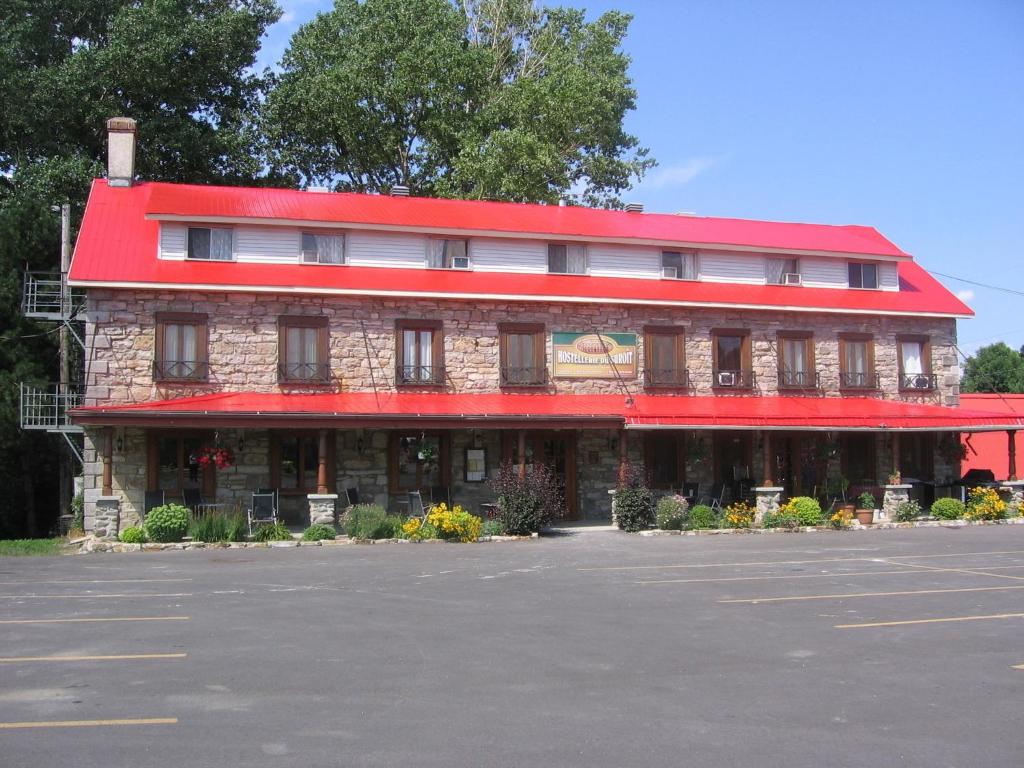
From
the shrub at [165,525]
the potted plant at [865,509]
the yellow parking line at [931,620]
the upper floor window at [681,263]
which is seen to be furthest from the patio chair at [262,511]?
the potted plant at [865,509]

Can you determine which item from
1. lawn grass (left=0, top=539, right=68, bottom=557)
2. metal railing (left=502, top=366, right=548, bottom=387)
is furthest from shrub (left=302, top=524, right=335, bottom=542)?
metal railing (left=502, top=366, right=548, bottom=387)

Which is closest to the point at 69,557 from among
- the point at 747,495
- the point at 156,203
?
the point at 156,203

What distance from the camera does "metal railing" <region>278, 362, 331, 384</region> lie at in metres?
23.0

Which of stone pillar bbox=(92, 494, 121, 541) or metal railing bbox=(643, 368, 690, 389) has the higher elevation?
metal railing bbox=(643, 368, 690, 389)

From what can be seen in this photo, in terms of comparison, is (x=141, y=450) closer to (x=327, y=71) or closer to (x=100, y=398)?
(x=100, y=398)

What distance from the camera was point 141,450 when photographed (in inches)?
868

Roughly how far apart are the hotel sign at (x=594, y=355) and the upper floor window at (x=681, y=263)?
116 inches

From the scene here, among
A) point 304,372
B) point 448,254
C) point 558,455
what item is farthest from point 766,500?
point 304,372

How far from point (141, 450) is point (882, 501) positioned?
1865 centimetres

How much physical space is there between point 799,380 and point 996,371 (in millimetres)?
31495

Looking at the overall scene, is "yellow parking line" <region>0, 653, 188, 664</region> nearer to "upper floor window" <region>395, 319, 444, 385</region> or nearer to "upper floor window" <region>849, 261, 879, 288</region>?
"upper floor window" <region>395, 319, 444, 385</region>

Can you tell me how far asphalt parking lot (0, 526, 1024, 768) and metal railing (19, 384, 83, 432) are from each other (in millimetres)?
11404

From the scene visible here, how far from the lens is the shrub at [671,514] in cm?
2183

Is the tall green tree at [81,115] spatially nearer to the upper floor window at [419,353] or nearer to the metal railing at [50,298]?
the metal railing at [50,298]
